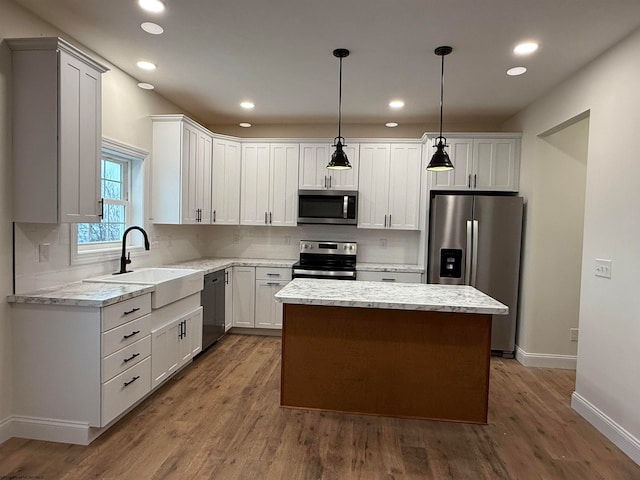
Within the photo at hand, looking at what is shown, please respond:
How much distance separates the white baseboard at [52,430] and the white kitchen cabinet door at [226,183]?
268 cm

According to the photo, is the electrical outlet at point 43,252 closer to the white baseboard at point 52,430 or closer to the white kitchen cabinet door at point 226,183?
the white baseboard at point 52,430

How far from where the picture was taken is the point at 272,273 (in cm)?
444

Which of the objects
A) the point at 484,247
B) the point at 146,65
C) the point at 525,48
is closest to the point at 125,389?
the point at 146,65

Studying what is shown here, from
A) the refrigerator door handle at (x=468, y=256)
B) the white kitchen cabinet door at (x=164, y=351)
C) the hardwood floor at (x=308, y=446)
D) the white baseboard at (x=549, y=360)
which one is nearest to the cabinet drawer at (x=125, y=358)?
the white kitchen cabinet door at (x=164, y=351)

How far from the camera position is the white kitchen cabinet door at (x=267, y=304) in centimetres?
442

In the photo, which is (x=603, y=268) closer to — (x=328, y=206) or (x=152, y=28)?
(x=328, y=206)

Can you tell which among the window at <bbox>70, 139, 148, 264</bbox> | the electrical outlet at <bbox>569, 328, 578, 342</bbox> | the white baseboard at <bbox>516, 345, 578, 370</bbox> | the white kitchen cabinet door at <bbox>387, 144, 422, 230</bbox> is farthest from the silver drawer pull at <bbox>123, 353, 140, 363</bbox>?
the electrical outlet at <bbox>569, 328, 578, 342</bbox>

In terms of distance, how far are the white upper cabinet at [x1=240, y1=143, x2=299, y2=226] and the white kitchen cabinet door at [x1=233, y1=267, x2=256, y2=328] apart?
698mm

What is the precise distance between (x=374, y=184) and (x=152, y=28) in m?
2.85

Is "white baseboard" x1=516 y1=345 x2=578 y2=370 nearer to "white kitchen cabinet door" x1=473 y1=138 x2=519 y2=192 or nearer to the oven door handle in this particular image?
"white kitchen cabinet door" x1=473 y1=138 x2=519 y2=192

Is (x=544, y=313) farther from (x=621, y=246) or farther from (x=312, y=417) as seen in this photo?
(x=312, y=417)

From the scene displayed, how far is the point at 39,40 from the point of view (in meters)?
2.19

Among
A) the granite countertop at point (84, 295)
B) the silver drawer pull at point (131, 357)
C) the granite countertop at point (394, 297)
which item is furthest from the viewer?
the silver drawer pull at point (131, 357)

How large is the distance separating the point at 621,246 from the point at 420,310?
1.40 m
